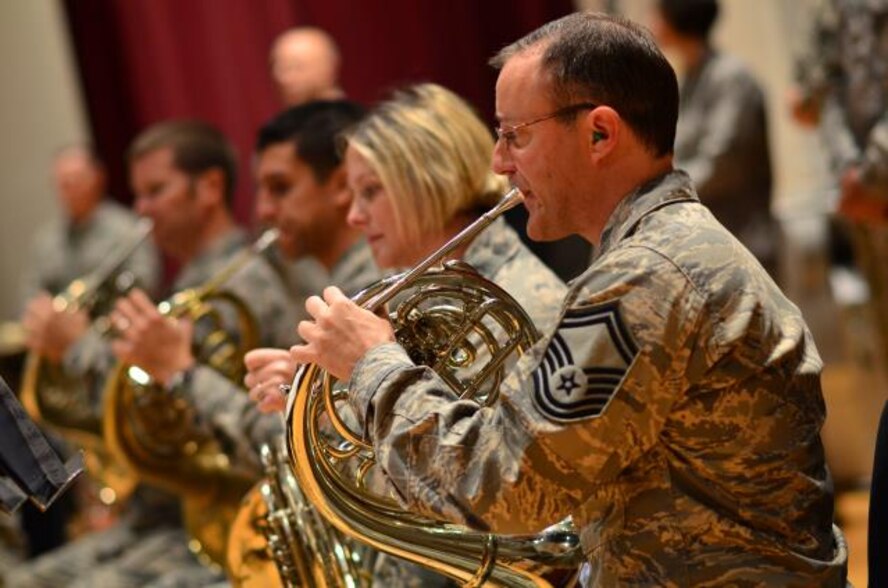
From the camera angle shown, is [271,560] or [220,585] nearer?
[271,560]

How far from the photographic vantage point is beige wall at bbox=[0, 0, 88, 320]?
7.76m

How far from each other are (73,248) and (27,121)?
3.68ft

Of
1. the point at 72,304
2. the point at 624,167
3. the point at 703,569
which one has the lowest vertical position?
the point at 72,304

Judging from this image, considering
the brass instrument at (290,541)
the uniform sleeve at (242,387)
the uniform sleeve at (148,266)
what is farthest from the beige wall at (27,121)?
the brass instrument at (290,541)

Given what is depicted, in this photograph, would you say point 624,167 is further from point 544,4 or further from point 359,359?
point 544,4

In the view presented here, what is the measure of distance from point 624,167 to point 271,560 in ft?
3.67

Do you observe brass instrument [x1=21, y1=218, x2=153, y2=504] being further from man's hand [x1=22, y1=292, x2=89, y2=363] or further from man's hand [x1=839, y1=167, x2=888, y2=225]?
man's hand [x1=839, y1=167, x2=888, y2=225]

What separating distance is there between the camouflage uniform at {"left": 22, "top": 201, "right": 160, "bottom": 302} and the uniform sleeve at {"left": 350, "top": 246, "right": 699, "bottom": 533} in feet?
17.0

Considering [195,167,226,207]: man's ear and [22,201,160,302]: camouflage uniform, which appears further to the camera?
[22,201,160,302]: camouflage uniform

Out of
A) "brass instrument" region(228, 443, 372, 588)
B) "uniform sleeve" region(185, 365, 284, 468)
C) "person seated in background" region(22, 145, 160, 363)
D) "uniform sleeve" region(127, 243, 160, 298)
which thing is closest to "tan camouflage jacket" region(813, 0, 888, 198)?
"uniform sleeve" region(185, 365, 284, 468)

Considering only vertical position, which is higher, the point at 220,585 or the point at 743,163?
the point at 743,163

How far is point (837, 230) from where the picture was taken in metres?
5.36

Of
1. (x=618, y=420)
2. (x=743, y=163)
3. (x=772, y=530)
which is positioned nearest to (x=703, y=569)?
(x=772, y=530)

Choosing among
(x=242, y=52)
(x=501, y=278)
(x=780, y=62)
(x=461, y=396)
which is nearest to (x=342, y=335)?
(x=461, y=396)
